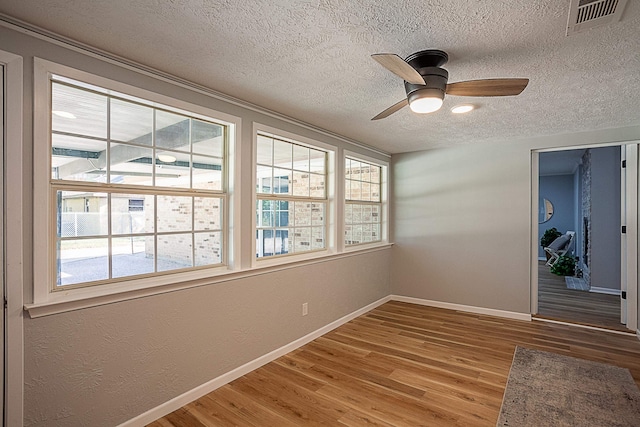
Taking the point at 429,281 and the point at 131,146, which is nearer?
the point at 131,146

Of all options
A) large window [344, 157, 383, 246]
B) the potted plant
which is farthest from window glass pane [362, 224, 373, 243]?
the potted plant

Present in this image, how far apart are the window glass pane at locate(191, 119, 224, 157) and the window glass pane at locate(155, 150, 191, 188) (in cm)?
14

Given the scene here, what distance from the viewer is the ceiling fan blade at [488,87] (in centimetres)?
183

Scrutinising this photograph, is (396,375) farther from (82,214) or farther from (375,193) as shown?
(375,193)

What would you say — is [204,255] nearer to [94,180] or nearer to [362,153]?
[94,180]

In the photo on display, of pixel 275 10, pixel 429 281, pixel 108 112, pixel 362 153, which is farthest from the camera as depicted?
pixel 429 281

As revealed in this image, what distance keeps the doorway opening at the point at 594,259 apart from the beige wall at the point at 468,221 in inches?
8.2

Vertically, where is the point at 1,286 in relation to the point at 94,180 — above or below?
below

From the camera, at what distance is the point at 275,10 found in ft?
4.97

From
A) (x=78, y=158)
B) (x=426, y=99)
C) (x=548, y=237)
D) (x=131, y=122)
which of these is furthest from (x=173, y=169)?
(x=548, y=237)

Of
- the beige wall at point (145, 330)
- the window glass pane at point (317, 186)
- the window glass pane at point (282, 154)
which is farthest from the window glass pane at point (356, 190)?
the window glass pane at point (282, 154)

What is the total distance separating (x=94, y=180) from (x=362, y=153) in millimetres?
3232

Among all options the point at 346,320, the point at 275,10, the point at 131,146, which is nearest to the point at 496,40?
the point at 275,10

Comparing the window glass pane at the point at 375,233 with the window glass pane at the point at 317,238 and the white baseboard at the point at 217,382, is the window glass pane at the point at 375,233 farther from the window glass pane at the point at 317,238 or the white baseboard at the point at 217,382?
the white baseboard at the point at 217,382
